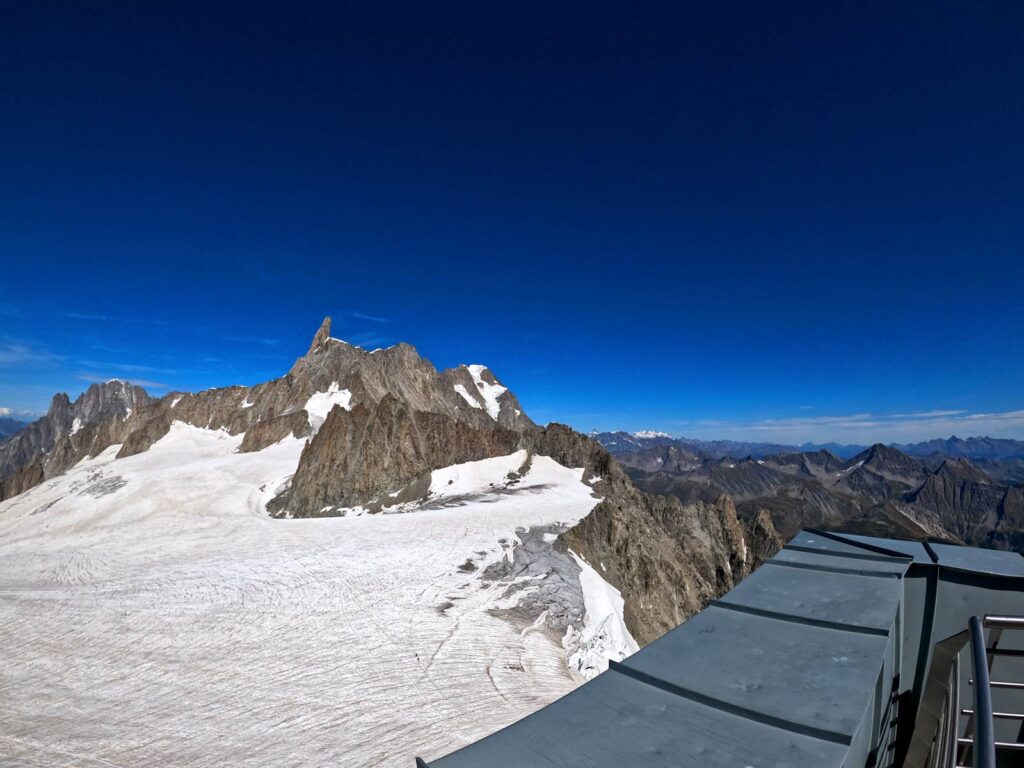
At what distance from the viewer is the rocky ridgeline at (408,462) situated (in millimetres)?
28062

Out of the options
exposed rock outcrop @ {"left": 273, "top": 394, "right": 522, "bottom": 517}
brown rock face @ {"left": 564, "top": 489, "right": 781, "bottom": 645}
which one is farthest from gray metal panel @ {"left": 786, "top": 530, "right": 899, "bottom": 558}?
exposed rock outcrop @ {"left": 273, "top": 394, "right": 522, "bottom": 517}

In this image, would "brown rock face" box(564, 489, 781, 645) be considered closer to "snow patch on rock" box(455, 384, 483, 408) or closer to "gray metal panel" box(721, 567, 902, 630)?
"gray metal panel" box(721, 567, 902, 630)

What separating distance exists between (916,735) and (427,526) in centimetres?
2701

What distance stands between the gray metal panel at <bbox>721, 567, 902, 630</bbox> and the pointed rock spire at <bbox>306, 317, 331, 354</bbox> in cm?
10817

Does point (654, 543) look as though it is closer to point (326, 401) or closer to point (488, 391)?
point (326, 401)

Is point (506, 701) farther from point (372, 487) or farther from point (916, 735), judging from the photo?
point (372, 487)

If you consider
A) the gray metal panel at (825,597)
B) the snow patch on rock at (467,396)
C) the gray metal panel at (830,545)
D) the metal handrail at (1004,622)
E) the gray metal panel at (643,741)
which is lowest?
the gray metal panel at (643,741)

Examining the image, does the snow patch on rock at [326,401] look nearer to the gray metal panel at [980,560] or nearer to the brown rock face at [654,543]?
the brown rock face at [654,543]

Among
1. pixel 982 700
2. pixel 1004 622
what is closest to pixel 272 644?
pixel 1004 622

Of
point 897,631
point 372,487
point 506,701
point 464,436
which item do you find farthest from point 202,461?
point 897,631

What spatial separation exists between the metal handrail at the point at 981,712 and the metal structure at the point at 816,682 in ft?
0.03

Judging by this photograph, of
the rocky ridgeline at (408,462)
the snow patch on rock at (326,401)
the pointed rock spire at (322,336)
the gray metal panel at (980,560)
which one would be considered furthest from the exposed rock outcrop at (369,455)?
the pointed rock spire at (322,336)

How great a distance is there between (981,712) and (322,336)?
115 metres

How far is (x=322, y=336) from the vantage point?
10706 cm
